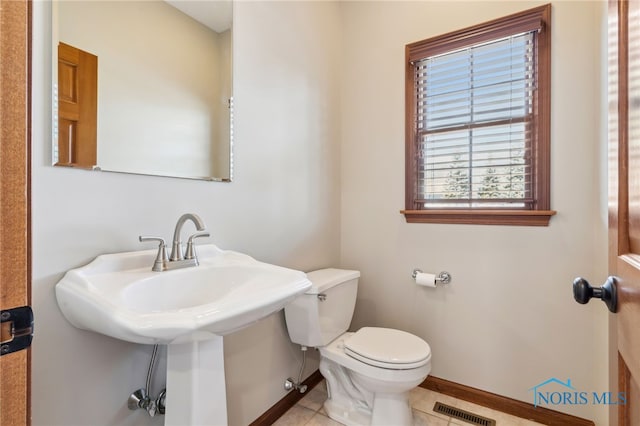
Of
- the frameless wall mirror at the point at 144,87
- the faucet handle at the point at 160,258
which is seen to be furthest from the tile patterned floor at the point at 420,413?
the frameless wall mirror at the point at 144,87

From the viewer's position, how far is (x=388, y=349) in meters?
1.49

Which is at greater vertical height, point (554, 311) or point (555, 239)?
point (555, 239)

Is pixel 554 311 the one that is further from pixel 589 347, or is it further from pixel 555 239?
pixel 555 239

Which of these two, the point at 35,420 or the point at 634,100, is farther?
the point at 35,420

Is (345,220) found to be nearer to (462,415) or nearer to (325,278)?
(325,278)

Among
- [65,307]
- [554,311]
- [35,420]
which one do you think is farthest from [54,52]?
[554,311]

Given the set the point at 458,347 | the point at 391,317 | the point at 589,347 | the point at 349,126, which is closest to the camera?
the point at 589,347

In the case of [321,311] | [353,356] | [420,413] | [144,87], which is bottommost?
[420,413]

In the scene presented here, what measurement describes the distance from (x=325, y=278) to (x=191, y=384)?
91cm

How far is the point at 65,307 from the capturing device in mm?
857

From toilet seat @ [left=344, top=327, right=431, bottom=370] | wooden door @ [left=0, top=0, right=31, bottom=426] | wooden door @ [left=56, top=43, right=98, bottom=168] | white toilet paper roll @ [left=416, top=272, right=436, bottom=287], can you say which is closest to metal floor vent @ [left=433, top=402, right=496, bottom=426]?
toilet seat @ [left=344, top=327, right=431, bottom=370]

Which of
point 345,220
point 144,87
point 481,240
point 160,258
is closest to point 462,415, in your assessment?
point 481,240

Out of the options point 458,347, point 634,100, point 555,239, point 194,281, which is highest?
point 634,100

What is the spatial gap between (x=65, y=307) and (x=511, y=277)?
1914 mm
